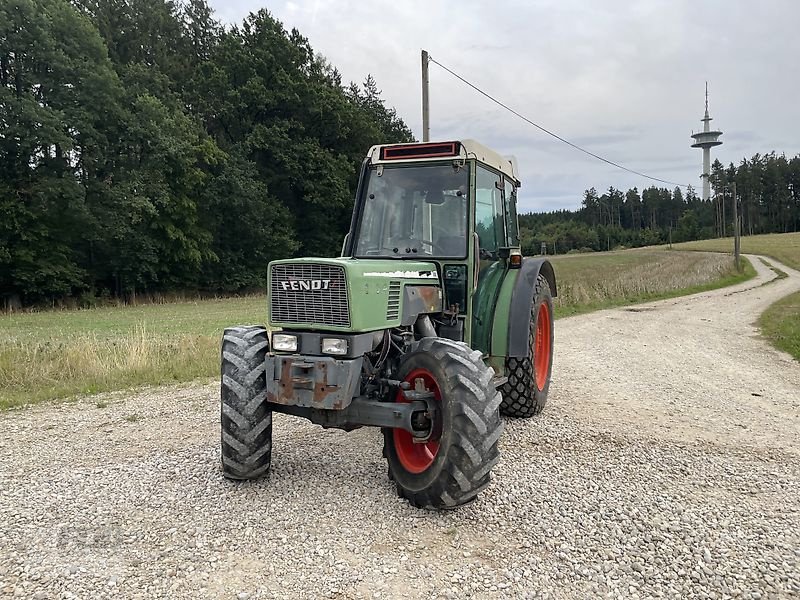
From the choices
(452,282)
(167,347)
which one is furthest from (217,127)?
(452,282)

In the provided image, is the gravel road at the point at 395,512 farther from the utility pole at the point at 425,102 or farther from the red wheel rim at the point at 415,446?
the utility pole at the point at 425,102

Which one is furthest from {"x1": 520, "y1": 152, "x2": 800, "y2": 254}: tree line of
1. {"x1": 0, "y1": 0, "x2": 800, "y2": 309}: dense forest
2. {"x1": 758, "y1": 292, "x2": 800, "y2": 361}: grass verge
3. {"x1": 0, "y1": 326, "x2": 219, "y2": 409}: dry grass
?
{"x1": 0, "y1": 326, "x2": 219, "y2": 409}: dry grass

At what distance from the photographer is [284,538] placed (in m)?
3.55

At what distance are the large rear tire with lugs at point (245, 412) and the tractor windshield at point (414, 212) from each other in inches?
57.2

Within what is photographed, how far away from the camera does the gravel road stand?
3105 mm

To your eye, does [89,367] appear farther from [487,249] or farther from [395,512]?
[395,512]

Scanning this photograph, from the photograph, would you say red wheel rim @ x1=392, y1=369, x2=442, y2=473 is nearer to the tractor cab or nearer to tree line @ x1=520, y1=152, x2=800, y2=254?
the tractor cab

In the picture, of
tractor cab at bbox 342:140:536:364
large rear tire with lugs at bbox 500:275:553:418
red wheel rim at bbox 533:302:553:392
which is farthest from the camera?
red wheel rim at bbox 533:302:553:392

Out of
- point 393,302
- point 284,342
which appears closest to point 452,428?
point 393,302

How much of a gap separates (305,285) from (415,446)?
4.27 feet

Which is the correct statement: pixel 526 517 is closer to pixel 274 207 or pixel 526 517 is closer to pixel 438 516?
pixel 438 516

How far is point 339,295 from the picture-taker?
3.92 metres

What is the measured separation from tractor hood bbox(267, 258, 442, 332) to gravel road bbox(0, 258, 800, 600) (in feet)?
3.85

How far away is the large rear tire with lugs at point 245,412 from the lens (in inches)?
162
